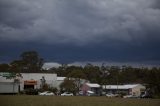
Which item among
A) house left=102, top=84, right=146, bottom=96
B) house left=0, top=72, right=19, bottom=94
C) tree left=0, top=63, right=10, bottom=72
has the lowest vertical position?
house left=102, top=84, right=146, bottom=96

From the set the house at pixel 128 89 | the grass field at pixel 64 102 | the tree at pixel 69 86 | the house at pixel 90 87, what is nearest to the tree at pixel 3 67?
the house at pixel 90 87

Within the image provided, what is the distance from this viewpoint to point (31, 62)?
172875 mm

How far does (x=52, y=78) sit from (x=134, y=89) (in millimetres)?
31051

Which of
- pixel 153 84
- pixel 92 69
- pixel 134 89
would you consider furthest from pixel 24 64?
pixel 153 84

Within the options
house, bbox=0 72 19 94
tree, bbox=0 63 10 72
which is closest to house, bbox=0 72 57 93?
house, bbox=0 72 19 94

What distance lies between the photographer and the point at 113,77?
161250mm

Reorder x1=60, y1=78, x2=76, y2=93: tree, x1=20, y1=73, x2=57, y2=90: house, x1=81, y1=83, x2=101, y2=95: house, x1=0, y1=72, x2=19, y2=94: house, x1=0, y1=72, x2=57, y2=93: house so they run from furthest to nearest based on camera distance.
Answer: x1=81, y1=83, x2=101, y2=95: house < x1=20, y1=73, x2=57, y2=90: house < x1=60, y1=78, x2=76, y2=93: tree < x1=0, y1=72, x2=57, y2=93: house < x1=0, y1=72, x2=19, y2=94: house

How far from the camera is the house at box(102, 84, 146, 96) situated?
136000mm

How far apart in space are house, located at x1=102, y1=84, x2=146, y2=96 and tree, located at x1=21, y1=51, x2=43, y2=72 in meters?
41.4

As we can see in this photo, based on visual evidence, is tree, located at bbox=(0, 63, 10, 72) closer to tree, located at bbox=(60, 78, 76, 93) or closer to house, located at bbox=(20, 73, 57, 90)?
house, located at bbox=(20, 73, 57, 90)

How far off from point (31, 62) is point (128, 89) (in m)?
54.6

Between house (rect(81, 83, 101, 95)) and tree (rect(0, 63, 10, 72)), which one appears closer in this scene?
house (rect(81, 83, 101, 95))

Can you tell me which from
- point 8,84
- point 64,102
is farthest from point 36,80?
point 64,102

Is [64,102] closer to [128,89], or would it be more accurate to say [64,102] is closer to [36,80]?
[36,80]
